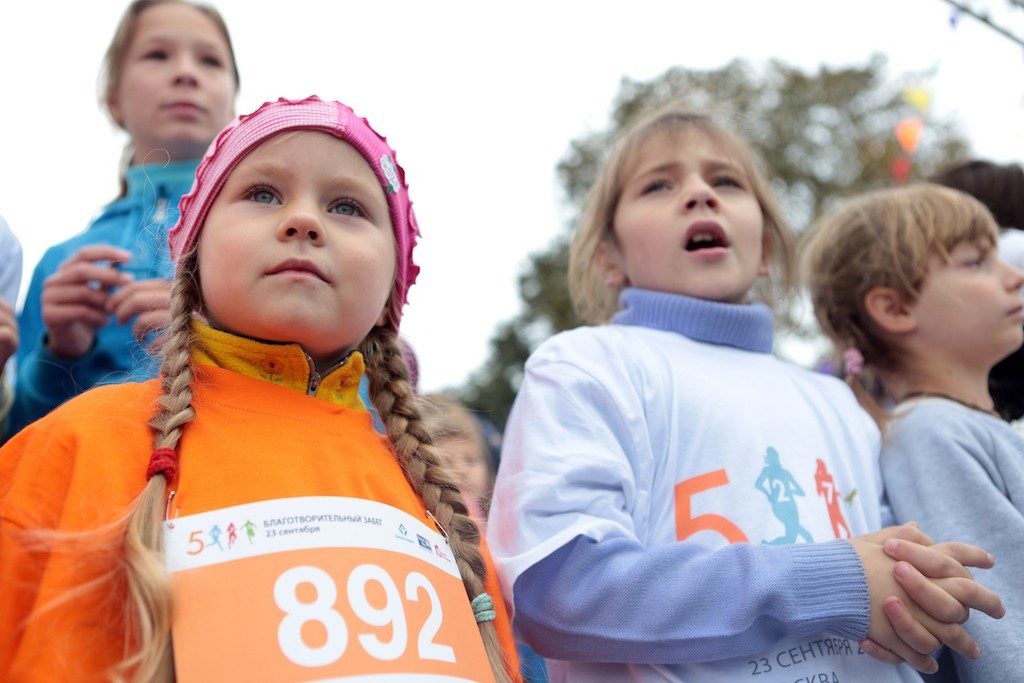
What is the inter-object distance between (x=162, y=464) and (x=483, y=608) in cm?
64

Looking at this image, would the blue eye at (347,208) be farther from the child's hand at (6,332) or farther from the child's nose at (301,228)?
the child's hand at (6,332)

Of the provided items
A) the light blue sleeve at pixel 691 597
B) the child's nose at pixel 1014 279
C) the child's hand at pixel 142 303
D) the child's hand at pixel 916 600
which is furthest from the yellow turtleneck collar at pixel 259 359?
the child's nose at pixel 1014 279

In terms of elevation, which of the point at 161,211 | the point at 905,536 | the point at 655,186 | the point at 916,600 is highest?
the point at 161,211

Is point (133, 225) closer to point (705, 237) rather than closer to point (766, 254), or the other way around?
point (705, 237)

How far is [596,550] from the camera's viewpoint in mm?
2014

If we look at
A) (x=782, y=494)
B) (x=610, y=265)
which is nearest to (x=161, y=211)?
(x=610, y=265)

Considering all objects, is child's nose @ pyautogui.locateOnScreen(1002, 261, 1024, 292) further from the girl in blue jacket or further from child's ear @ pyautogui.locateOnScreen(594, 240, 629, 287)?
the girl in blue jacket

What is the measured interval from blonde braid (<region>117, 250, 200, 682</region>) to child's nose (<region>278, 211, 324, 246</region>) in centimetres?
30

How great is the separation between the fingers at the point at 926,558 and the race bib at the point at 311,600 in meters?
0.87

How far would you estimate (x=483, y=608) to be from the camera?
1903mm

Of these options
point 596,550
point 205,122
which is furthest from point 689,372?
point 205,122

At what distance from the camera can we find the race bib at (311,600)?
149 cm

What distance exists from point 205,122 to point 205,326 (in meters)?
1.35

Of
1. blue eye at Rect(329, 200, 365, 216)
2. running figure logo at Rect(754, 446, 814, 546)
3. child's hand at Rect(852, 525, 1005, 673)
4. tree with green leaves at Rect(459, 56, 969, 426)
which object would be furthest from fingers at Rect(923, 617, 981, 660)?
tree with green leaves at Rect(459, 56, 969, 426)
